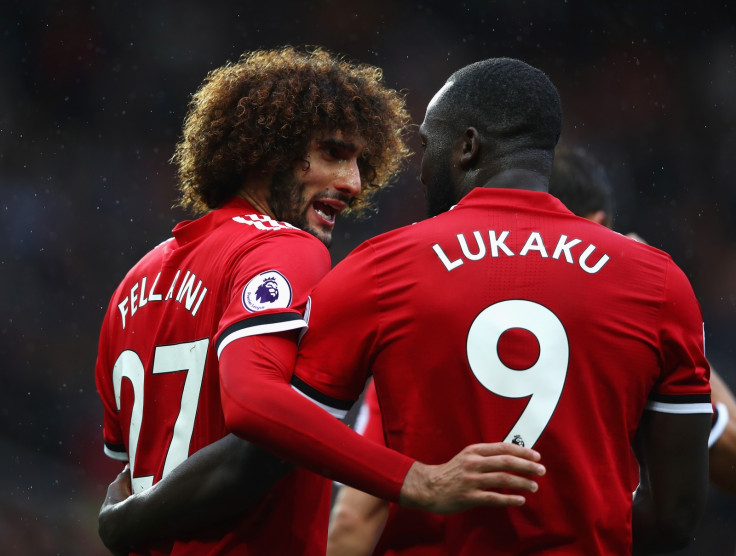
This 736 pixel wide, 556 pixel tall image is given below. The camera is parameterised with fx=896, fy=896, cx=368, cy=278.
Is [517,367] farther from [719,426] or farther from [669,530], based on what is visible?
[719,426]

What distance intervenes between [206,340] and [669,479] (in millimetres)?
1167

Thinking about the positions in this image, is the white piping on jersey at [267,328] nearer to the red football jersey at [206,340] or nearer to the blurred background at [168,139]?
the red football jersey at [206,340]

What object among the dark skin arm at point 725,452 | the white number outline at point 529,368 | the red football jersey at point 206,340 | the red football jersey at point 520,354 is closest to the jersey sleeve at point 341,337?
the red football jersey at point 520,354

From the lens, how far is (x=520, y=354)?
6.20ft

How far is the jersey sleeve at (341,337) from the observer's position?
6.28ft

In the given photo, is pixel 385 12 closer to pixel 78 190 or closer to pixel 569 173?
pixel 78 190

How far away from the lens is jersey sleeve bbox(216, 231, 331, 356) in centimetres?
205

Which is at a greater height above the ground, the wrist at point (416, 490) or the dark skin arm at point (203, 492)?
the wrist at point (416, 490)

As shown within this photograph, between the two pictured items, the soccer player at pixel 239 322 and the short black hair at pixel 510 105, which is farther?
the short black hair at pixel 510 105

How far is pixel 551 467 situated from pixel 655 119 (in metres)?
7.06

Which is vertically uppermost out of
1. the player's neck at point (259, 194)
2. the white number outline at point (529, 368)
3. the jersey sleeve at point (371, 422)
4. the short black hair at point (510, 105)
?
the short black hair at point (510, 105)

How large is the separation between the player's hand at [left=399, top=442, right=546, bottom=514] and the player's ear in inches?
29.4

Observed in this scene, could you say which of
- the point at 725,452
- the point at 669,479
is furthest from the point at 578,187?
the point at 669,479

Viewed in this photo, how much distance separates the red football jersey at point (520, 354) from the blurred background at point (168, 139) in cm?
514
